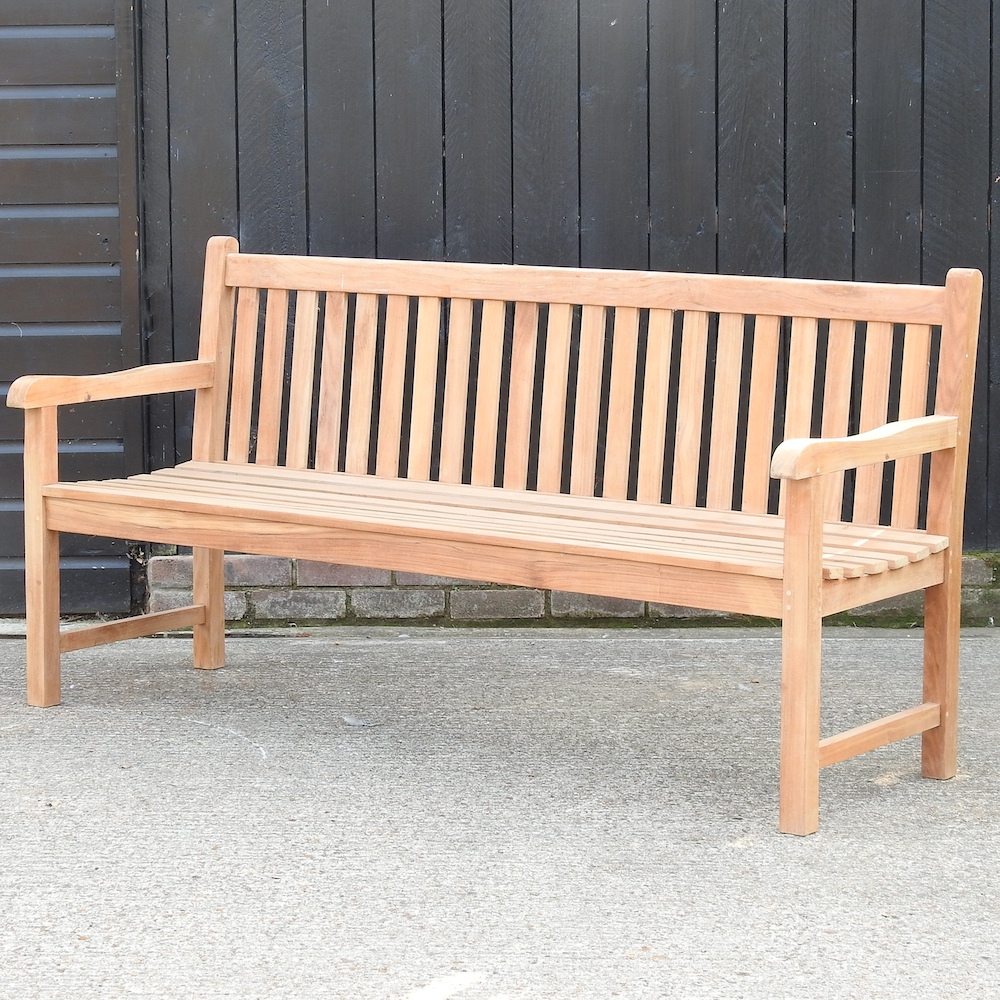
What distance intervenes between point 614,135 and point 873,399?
1.60 m

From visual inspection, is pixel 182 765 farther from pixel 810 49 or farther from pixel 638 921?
pixel 810 49

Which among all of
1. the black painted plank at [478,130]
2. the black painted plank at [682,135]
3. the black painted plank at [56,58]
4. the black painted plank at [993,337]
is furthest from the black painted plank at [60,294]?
the black painted plank at [993,337]

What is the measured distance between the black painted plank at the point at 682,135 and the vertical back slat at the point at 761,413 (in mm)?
1189

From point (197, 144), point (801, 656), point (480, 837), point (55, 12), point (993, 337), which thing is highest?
point (55, 12)

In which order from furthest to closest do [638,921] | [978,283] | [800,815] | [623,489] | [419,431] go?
1. [419,431]
2. [623,489]
3. [978,283]
4. [800,815]
5. [638,921]

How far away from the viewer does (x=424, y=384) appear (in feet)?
12.4

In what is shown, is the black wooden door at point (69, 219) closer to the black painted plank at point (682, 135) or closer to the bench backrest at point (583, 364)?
the bench backrest at point (583, 364)

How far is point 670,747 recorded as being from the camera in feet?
11.3

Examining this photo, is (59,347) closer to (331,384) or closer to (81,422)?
(81,422)

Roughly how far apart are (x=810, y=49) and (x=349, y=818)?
8.96ft

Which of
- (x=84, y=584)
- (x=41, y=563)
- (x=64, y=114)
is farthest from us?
(x=84, y=584)

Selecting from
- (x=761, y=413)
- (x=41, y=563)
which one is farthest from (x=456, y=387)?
(x=41, y=563)

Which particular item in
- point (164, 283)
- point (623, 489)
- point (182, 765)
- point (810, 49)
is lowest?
point (182, 765)

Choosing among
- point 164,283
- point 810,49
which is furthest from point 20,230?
point 810,49
